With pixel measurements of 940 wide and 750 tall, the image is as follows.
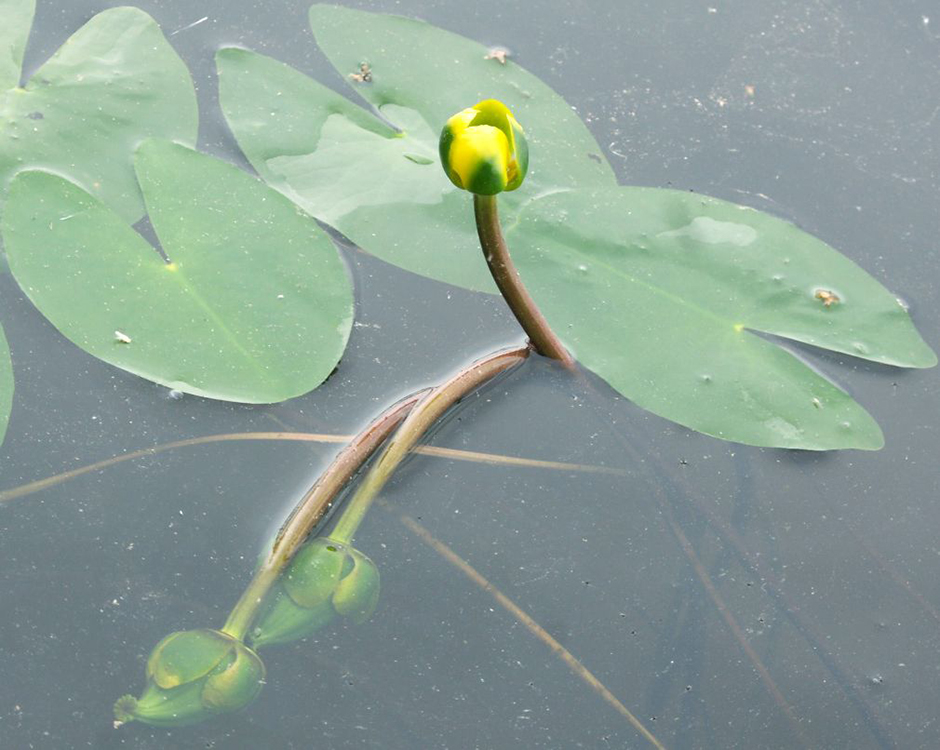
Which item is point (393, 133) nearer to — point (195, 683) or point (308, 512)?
point (308, 512)

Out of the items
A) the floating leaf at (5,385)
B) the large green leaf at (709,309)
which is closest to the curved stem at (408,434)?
the large green leaf at (709,309)

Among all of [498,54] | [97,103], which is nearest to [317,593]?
[97,103]

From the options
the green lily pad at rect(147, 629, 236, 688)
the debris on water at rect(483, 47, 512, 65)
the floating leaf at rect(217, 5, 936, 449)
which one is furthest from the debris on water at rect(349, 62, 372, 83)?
the green lily pad at rect(147, 629, 236, 688)

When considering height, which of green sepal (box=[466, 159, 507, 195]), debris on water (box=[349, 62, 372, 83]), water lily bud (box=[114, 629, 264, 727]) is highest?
green sepal (box=[466, 159, 507, 195])

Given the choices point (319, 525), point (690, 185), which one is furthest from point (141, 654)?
point (690, 185)

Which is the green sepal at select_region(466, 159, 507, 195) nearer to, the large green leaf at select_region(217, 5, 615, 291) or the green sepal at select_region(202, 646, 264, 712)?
the large green leaf at select_region(217, 5, 615, 291)

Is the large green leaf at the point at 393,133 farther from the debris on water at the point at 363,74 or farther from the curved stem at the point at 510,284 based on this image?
the curved stem at the point at 510,284
